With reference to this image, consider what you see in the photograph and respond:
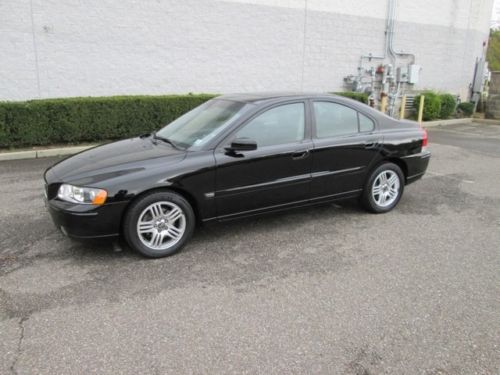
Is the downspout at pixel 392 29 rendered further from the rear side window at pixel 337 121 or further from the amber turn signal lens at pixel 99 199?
the amber turn signal lens at pixel 99 199

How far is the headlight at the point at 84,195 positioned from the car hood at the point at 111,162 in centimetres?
5

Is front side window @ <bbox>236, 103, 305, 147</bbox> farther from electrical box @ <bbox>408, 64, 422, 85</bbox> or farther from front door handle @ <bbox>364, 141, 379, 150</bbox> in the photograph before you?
electrical box @ <bbox>408, 64, 422, 85</bbox>

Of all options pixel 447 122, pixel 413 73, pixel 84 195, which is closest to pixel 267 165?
pixel 84 195

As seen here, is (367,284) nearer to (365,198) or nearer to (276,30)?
(365,198)

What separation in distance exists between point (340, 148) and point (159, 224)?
217 centimetres

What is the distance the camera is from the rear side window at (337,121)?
4.73 metres

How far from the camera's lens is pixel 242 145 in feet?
13.3

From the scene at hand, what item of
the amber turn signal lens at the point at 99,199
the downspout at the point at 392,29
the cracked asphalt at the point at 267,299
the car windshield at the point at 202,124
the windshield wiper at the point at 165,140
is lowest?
the cracked asphalt at the point at 267,299

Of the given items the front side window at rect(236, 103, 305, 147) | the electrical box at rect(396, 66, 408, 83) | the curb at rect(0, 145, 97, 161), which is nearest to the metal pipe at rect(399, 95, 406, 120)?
the electrical box at rect(396, 66, 408, 83)

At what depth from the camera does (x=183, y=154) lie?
13.3ft

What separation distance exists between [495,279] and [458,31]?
51.7ft

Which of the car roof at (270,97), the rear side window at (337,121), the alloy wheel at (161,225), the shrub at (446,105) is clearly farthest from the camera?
the shrub at (446,105)

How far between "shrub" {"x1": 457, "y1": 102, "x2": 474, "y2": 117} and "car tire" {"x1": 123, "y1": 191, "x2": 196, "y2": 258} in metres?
15.7

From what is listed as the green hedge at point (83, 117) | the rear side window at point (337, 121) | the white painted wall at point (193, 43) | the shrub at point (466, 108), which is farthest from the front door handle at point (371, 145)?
the shrub at point (466, 108)
